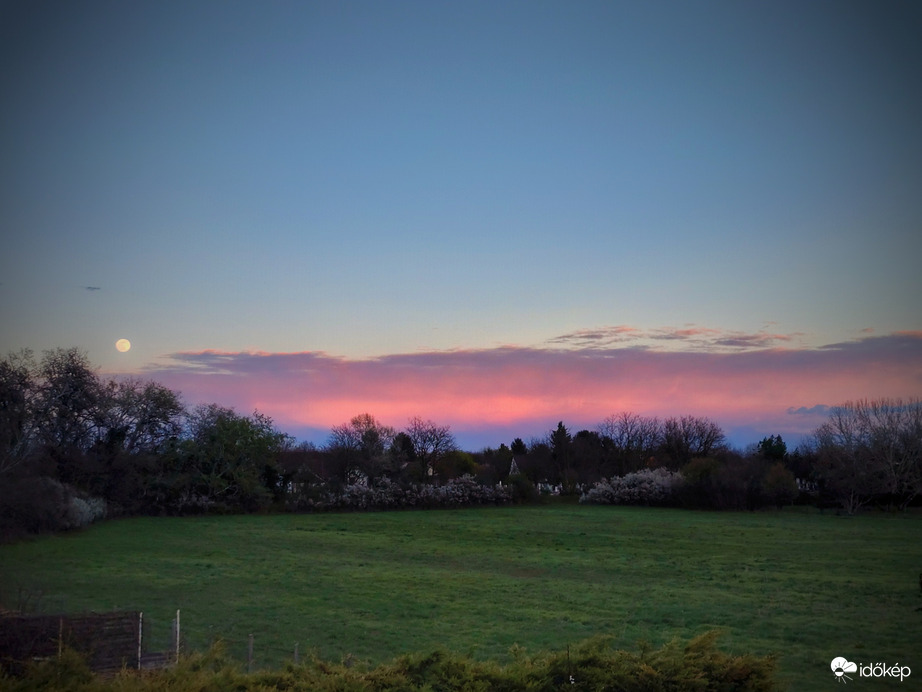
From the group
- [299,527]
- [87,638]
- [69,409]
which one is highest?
[69,409]

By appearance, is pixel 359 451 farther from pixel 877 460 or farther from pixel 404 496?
pixel 877 460

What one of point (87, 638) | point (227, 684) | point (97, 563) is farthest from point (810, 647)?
point (97, 563)

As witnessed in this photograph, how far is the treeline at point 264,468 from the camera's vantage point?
36094mm

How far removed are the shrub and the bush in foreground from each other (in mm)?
40745

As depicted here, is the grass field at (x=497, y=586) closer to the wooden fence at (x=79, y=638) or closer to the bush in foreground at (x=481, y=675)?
the bush in foreground at (x=481, y=675)

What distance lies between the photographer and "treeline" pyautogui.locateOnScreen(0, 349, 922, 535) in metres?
36.1

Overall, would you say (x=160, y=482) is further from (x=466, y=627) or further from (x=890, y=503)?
(x=890, y=503)

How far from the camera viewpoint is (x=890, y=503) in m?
42.5

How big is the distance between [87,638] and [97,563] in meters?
14.6

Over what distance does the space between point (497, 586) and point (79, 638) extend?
11674 millimetres

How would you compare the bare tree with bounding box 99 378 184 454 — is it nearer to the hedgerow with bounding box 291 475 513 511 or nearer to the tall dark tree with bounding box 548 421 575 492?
the hedgerow with bounding box 291 475 513 511

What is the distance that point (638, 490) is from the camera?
153ft

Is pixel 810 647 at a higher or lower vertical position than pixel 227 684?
lower

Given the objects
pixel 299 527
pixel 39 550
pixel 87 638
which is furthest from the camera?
pixel 299 527
